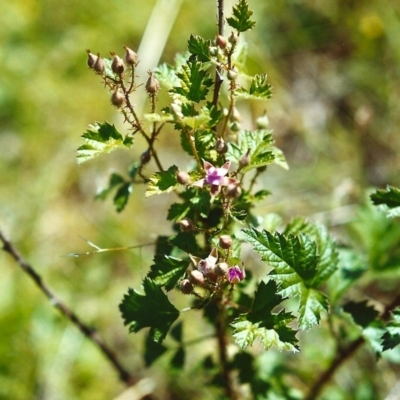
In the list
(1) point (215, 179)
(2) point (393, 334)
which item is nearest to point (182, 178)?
(1) point (215, 179)

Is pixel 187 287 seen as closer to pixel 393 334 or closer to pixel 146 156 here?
pixel 146 156

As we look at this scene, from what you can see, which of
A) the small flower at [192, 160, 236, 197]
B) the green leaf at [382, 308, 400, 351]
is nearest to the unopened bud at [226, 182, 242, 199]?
the small flower at [192, 160, 236, 197]

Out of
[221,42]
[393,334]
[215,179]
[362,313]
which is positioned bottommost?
[393,334]

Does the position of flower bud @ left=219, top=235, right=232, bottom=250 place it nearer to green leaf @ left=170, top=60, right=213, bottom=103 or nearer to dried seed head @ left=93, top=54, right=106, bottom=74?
green leaf @ left=170, top=60, right=213, bottom=103

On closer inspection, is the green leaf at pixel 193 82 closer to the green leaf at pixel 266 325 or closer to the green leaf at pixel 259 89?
the green leaf at pixel 259 89

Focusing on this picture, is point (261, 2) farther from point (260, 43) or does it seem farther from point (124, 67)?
point (124, 67)

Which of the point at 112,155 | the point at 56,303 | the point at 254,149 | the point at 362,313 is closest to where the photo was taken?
the point at 254,149
